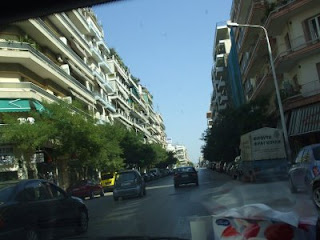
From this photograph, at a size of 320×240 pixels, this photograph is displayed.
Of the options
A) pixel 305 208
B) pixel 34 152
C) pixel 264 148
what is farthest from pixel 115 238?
pixel 34 152

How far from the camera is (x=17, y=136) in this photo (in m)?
30.3

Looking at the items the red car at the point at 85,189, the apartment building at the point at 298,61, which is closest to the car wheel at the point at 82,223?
the apartment building at the point at 298,61

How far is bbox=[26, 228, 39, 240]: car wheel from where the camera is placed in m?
9.10

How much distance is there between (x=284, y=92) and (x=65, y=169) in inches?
821

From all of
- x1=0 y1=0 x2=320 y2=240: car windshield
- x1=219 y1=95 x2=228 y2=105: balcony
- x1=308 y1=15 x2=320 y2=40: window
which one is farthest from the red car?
x1=219 y1=95 x2=228 y2=105: balcony

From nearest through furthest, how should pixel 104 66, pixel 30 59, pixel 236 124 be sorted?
pixel 30 59 → pixel 236 124 → pixel 104 66

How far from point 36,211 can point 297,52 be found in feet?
79.4

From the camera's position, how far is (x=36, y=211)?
9641 millimetres

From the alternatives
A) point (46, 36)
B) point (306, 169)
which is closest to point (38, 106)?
point (46, 36)

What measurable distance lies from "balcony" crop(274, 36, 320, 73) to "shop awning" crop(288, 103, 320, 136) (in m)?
3.29

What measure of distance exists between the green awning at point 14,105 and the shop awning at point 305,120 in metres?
18.4

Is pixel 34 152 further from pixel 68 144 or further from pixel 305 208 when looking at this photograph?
pixel 305 208

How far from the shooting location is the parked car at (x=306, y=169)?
13191mm

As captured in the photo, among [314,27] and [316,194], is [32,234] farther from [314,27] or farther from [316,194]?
[314,27]
